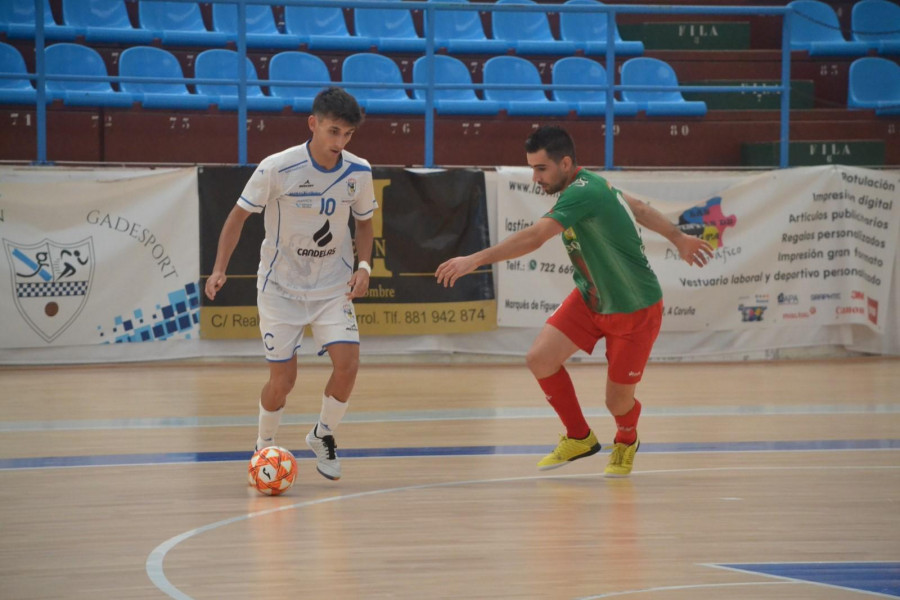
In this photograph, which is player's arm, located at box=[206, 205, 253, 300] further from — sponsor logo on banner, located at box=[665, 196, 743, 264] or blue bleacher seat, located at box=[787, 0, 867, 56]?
blue bleacher seat, located at box=[787, 0, 867, 56]

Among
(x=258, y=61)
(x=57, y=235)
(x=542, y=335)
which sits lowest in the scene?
(x=542, y=335)

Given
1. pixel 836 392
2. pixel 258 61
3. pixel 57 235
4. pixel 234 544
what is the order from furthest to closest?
pixel 258 61
pixel 57 235
pixel 836 392
pixel 234 544

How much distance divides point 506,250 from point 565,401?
113 cm

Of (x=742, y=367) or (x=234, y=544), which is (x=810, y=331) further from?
(x=234, y=544)

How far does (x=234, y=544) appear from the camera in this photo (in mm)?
4434

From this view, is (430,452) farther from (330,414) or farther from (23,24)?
(23,24)

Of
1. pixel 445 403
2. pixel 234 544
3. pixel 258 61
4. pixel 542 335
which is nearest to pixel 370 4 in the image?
pixel 258 61

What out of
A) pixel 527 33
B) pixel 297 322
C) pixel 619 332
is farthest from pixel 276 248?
pixel 527 33

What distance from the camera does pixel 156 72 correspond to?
12883 mm

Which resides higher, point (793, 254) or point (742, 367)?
point (793, 254)

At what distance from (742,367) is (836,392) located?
2012 millimetres

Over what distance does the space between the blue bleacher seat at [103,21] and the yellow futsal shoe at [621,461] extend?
30.7 feet

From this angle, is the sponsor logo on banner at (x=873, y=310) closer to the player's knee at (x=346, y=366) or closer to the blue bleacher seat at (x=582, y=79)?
the blue bleacher seat at (x=582, y=79)

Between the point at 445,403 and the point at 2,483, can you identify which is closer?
the point at 2,483
